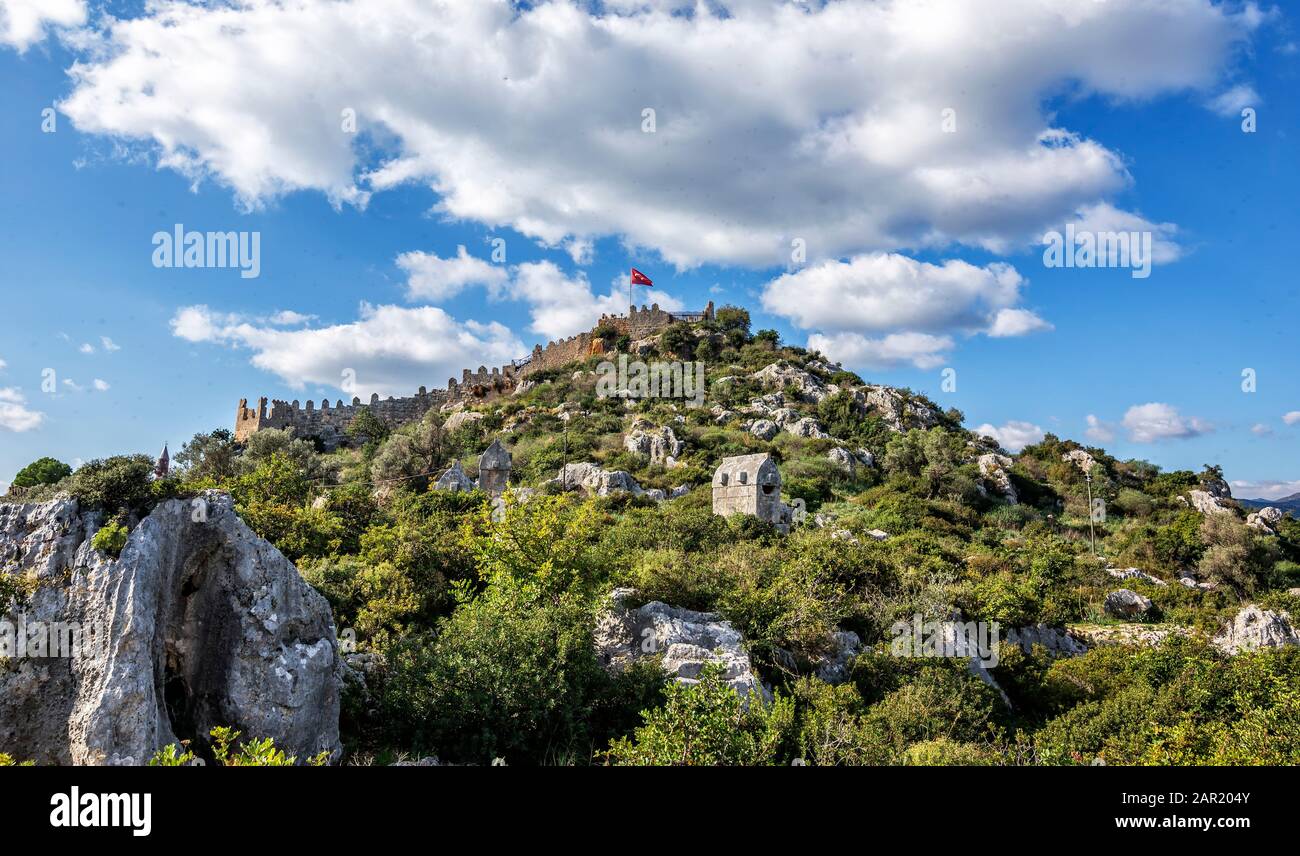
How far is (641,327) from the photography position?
69.9 m

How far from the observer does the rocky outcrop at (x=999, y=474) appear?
38.7m

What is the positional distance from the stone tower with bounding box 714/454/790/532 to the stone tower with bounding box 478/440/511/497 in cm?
828

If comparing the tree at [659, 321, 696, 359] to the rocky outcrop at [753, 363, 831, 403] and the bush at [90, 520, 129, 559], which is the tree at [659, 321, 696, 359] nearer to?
the rocky outcrop at [753, 363, 831, 403]

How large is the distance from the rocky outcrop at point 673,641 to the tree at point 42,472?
Result: 3389 cm

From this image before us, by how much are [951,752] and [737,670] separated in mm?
3393

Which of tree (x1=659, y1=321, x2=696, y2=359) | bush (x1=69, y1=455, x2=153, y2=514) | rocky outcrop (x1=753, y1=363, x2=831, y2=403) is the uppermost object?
tree (x1=659, y1=321, x2=696, y2=359)

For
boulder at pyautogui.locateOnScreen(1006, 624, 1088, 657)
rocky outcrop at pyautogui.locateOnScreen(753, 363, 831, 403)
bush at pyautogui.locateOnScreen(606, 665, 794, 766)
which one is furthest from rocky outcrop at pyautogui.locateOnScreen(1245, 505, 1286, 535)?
bush at pyautogui.locateOnScreen(606, 665, 794, 766)

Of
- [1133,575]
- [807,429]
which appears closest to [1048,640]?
[1133,575]

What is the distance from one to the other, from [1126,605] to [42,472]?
4497cm

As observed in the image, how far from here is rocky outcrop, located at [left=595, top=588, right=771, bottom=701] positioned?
1116 cm

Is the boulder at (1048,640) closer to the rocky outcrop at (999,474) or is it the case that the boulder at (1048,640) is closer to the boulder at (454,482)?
the boulder at (454,482)

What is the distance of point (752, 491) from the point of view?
Result: 2350 cm

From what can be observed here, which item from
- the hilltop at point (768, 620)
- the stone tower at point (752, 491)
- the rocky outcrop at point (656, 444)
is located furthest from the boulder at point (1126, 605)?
the rocky outcrop at point (656, 444)
